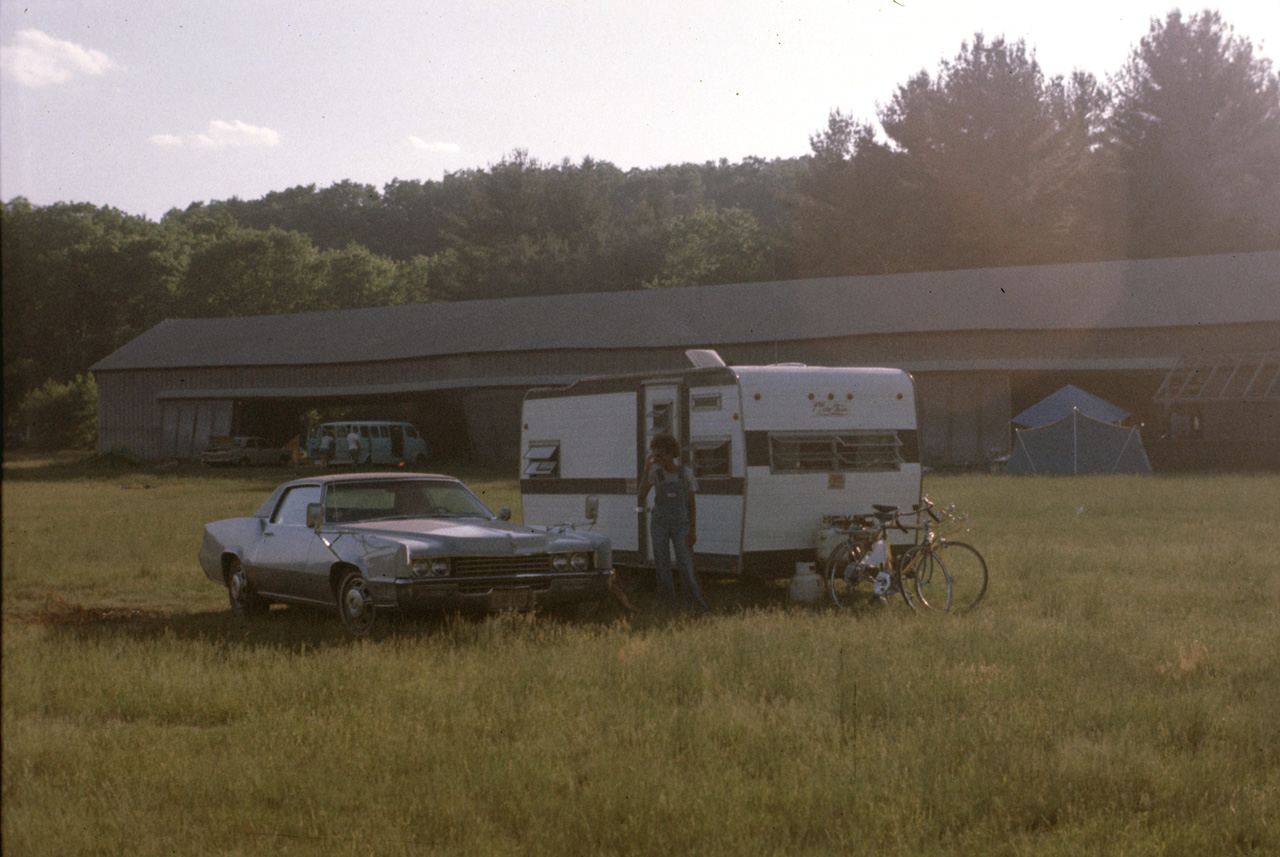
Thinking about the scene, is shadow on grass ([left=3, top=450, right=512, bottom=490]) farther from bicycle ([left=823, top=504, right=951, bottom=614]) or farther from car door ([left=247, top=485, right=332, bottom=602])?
bicycle ([left=823, top=504, right=951, bottom=614])

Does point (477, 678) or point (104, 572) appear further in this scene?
point (104, 572)

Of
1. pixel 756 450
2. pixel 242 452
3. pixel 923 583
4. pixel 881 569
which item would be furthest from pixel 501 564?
pixel 242 452

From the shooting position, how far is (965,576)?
1426 centimetres

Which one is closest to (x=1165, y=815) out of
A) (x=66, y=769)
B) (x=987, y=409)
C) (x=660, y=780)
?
(x=660, y=780)

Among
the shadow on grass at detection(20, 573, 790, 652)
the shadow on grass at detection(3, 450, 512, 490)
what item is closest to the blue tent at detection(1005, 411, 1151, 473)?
the shadow on grass at detection(3, 450, 512, 490)

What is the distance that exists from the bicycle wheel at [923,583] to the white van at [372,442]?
128 feet

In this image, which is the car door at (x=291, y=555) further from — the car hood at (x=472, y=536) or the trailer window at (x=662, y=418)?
the trailer window at (x=662, y=418)

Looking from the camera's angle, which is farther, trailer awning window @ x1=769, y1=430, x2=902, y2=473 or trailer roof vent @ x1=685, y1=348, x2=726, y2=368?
trailer roof vent @ x1=685, y1=348, x2=726, y2=368

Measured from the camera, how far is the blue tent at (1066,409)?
4266 cm

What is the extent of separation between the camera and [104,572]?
1606 centimetres

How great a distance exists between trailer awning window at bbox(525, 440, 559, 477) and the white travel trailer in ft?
2.15

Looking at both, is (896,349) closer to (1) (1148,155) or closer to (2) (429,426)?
(2) (429,426)

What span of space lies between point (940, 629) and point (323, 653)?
17.3ft

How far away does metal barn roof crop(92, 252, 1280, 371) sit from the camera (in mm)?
47375
